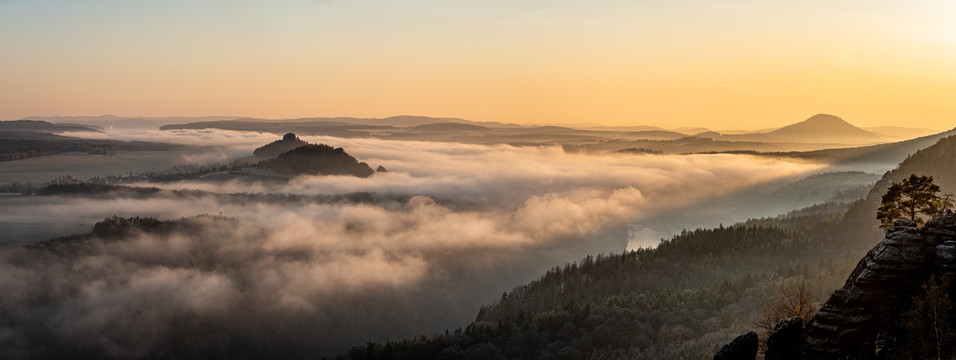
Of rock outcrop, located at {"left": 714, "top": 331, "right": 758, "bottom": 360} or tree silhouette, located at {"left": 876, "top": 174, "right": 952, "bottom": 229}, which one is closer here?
rock outcrop, located at {"left": 714, "top": 331, "right": 758, "bottom": 360}

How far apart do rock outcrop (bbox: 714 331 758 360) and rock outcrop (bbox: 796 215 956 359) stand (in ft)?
13.5

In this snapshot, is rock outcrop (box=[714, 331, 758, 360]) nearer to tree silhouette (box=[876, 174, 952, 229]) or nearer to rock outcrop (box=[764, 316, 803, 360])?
rock outcrop (box=[764, 316, 803, 360])

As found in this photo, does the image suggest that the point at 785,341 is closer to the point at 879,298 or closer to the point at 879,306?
the point at 879,306

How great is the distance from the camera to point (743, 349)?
176ft

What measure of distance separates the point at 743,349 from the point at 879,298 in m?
12.4

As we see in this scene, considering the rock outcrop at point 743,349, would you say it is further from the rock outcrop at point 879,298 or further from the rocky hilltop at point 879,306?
the rock outcrop at point 879,298

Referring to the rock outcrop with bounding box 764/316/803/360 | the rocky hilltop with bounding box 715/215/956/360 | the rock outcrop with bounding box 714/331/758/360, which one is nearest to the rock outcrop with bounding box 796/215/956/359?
the rocky hilltop with bounding box 715/215/956/360

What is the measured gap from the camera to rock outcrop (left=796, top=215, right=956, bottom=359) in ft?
170

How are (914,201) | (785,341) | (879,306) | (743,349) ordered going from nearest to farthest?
(879,306), (743,349), (785,341), (914,201)

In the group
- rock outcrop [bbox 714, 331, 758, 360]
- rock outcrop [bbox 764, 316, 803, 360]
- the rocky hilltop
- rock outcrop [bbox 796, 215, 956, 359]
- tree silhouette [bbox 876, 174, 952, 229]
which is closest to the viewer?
the rocky hilltop

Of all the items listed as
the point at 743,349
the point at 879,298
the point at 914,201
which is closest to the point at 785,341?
the point at 743,349

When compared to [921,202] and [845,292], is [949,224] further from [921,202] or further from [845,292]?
[921,202]

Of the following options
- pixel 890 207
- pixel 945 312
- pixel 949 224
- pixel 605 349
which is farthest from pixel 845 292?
pixel 605 349

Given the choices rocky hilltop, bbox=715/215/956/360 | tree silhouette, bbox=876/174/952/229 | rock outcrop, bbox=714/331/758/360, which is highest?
tree silhouette, bbox=876/174/952/229
